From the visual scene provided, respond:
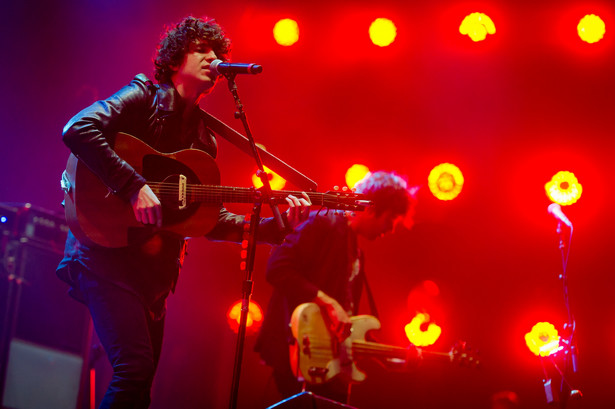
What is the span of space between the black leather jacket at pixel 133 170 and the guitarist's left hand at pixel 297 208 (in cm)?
13

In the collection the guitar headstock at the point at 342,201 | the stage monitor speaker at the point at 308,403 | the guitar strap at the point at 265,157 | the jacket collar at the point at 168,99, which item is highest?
the jacket collar at the point at 168,99

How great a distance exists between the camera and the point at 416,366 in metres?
4.11

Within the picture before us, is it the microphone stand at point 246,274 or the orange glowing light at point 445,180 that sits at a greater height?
the orange glowing light at point 445,180

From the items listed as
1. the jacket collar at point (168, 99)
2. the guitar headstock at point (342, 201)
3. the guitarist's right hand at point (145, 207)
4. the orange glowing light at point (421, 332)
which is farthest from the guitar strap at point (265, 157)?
the orange glowing light at point (421, 332)

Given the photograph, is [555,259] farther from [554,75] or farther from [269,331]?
[269,331]

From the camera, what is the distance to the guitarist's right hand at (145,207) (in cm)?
228

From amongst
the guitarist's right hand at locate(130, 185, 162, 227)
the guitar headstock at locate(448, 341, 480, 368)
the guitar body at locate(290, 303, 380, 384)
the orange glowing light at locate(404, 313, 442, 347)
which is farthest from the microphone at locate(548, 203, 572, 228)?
the guitarist's right hand at locate(130, 185, 162, 227)

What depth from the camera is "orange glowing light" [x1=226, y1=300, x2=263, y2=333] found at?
509cm

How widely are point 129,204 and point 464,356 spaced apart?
9.35ft

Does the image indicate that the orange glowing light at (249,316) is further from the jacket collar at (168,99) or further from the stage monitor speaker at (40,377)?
the jacket collar at (168,99)

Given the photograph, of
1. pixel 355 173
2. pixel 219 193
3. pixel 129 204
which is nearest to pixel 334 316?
pixel 219 193

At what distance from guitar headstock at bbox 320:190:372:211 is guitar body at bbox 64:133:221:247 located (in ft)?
1.93

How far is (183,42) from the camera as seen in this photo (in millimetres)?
2939

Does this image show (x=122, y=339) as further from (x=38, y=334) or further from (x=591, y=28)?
(x=591, y=28)
